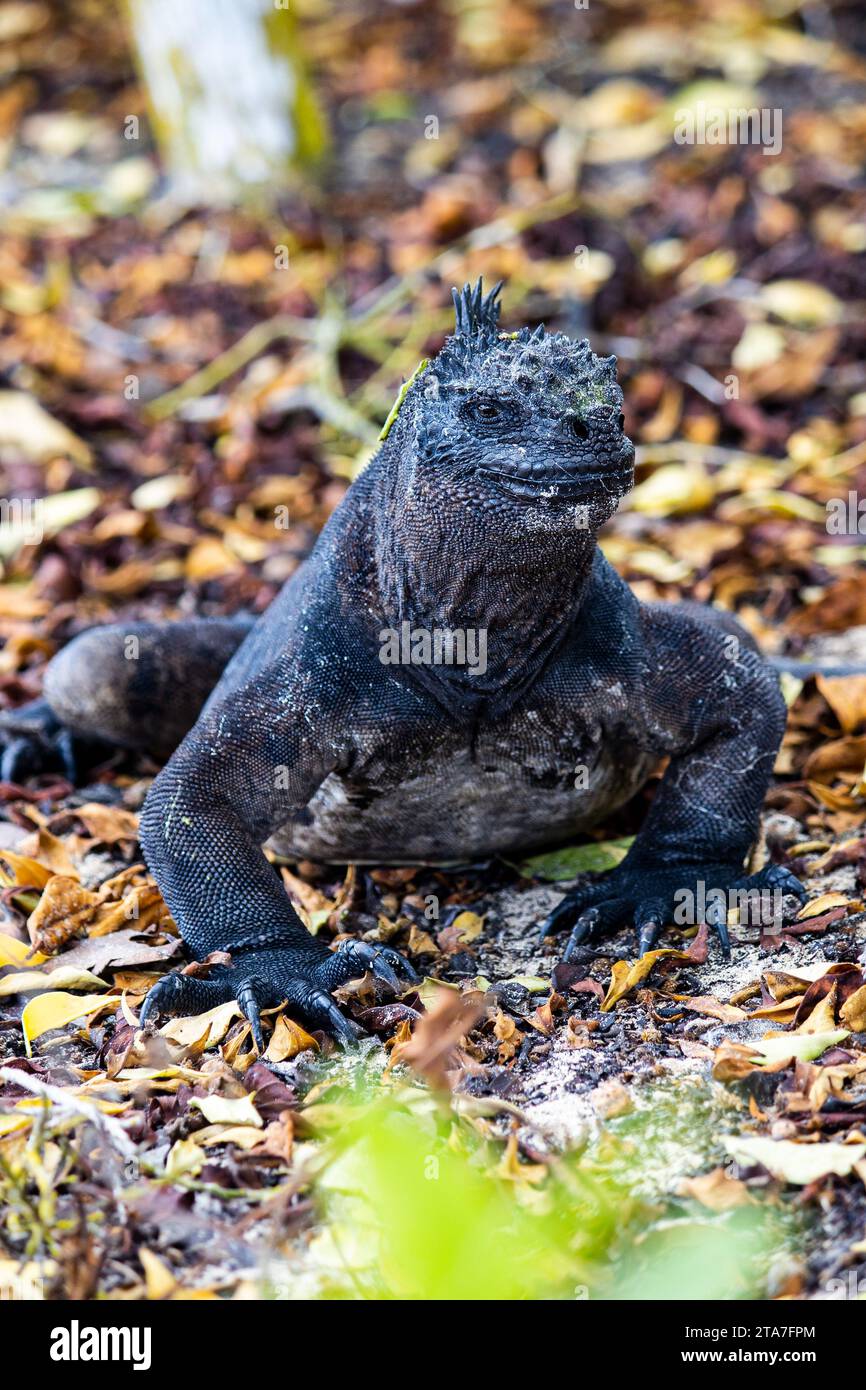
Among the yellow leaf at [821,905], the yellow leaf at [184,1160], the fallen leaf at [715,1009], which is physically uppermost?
the yellow leaf at [821,905]

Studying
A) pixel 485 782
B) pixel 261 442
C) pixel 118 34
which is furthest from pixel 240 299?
pixel 485 782

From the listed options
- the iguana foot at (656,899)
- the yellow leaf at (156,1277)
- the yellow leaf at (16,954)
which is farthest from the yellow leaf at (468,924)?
the yellow leaf at (156,1277)

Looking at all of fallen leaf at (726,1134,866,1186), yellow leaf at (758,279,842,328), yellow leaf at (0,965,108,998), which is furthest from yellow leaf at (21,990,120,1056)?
yellow leaf at (758,279,842,328)

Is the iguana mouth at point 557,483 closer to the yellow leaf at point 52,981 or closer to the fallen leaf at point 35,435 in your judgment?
the yellow leaf at point 52,981

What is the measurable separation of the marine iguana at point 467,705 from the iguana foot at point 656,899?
1cm

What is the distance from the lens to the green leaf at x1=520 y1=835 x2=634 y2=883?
6.20 metres

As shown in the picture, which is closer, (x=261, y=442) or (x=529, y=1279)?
(x=529, y=1279)

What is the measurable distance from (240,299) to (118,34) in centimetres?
568

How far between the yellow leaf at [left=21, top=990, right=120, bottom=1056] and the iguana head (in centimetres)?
192

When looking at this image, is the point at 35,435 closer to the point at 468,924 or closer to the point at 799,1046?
the point at 468,924

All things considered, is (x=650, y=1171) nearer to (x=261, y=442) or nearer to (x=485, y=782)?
(x=485, y=782)

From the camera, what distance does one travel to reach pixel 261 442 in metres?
10.2

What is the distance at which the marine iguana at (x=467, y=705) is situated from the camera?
15.9 ft

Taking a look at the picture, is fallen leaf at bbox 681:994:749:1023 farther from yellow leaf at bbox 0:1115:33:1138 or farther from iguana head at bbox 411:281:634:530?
yellow leaf at bbox 0:1115:33:1138
